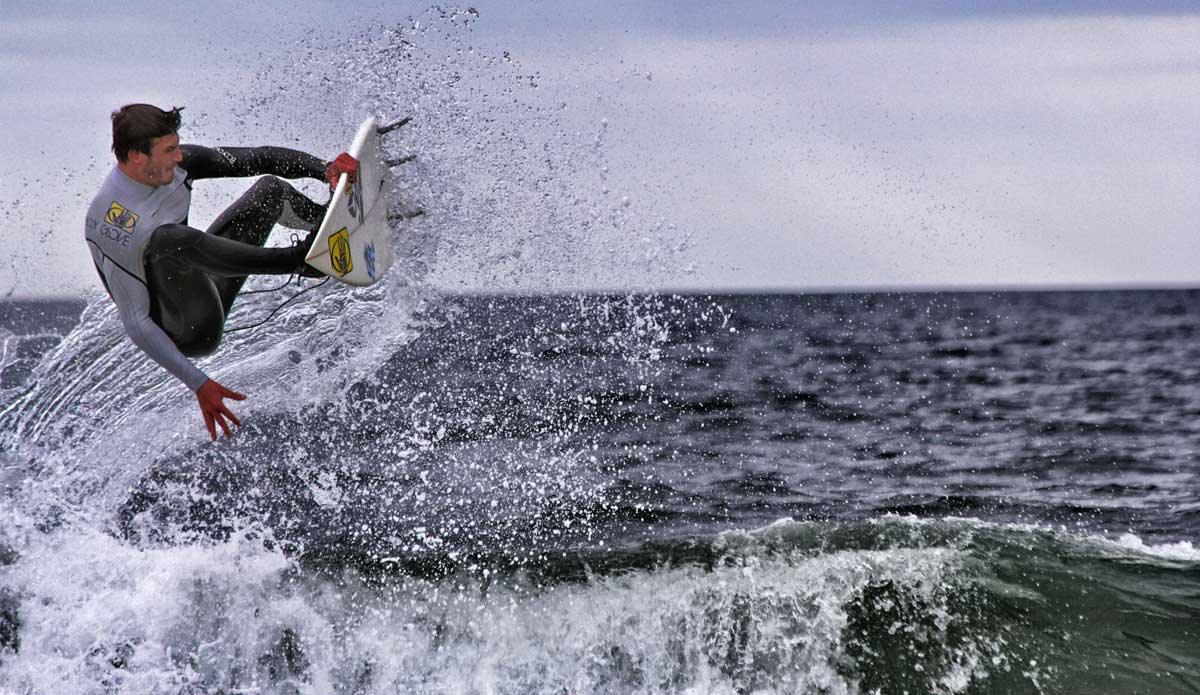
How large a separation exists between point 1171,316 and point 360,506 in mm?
67197

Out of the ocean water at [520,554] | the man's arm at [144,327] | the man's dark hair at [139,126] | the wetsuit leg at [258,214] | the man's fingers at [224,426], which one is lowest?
the ocean water at [520,554]

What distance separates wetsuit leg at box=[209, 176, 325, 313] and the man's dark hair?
2.87 feet

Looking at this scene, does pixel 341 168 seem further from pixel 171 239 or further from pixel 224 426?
pixel 224 426

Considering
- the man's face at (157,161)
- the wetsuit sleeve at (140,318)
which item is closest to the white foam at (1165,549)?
the wetsuit sleeve at (140,318)

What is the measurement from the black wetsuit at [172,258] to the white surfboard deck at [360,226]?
0.67ft

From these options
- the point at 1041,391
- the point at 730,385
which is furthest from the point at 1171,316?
the point at 730,385

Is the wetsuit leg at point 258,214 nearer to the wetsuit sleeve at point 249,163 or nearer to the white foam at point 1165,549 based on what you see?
the wetsuit sleeve at point 249,163

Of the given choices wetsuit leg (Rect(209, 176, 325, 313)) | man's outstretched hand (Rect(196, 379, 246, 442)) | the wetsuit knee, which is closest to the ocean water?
wetsuit leg (Rect(209, 176, 325, 313))

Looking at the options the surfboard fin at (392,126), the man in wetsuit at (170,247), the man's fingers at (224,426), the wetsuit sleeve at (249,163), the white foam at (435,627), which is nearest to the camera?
the man's fingers at (224,426)

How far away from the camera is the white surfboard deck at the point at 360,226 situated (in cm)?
578

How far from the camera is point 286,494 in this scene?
11.2 metres

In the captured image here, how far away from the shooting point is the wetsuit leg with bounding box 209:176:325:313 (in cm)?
627

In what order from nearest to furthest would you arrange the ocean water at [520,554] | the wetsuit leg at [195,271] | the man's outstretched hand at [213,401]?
the man's outstretched hand at [213,401]
the wetsuit leg at [195,271]
the ocean water at [520,554]

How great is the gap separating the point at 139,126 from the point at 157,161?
22 cm
